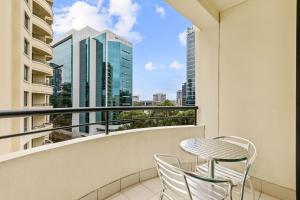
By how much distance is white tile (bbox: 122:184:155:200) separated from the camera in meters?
2.12

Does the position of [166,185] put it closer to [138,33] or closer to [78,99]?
[78,99]

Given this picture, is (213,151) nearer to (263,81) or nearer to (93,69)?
(263,81)

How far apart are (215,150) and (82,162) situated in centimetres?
126

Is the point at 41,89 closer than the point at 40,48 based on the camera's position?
Yes

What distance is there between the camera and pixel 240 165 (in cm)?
253

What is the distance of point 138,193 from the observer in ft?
7.24

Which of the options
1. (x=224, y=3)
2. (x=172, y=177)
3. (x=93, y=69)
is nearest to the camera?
(x=172, y=177)

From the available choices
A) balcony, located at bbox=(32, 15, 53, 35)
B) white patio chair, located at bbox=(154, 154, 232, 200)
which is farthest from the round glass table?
balcony, located at bbox=(32, 15, 53, 35)

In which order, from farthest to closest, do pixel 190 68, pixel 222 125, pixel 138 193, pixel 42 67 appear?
pixel 42 67
pixel 190 68
pixel 222 125
pixel 138 193

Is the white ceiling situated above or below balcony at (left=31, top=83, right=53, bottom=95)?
above

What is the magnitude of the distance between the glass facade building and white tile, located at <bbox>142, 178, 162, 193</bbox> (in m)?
1.43

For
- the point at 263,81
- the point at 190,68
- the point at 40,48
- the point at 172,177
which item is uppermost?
the point at 40,48

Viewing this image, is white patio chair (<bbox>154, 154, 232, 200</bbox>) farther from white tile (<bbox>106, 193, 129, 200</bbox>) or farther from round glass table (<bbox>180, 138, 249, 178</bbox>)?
white tile (<bbox>106, 193, 129, 200</bbox>)

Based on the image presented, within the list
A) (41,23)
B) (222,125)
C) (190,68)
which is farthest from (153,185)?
(41,23)
